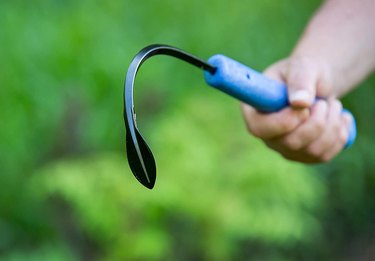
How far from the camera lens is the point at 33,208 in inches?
103

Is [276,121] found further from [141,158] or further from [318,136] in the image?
[141,158]

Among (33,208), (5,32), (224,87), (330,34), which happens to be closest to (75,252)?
(33,208)

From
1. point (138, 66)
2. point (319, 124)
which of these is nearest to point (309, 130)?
point (319, 124)

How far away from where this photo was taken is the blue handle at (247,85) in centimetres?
106

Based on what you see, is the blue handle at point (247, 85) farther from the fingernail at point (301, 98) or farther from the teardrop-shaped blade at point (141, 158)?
the teardrop-shaped blade at point (141, 158)

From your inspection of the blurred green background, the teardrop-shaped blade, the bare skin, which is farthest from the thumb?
the blurred green background

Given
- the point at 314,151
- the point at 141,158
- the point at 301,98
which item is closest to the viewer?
the point at 141,158

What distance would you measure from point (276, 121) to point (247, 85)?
0.14m

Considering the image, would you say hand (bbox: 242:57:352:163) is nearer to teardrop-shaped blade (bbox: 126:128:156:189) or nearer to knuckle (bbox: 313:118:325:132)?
knuckle (bbox: 313:118:325:132)

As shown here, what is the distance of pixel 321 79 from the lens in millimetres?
1282

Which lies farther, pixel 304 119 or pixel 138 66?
pixel 304 119

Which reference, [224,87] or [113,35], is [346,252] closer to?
[113,35]

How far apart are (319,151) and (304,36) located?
0.65 ft

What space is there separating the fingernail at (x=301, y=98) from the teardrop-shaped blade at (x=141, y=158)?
0.43 metres
